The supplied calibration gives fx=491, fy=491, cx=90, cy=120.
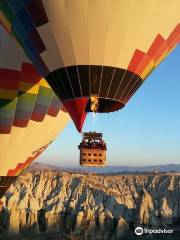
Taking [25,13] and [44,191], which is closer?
[25,13]

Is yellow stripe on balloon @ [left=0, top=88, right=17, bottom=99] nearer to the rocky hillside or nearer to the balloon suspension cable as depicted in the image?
the balloon suspension cable

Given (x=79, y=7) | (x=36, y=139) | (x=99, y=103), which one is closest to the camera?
(x=79, y=7)

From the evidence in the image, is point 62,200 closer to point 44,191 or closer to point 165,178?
point 44,191

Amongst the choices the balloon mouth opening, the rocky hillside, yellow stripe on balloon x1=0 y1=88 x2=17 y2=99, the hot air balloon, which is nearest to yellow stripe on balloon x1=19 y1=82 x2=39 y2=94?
the hot air balloon

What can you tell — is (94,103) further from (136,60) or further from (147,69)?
(147,69)

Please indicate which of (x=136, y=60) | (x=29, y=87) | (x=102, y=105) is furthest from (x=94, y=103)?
(x=29, y=87)

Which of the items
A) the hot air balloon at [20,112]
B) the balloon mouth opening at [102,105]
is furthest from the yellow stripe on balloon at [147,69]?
the hot air balloon at [20,112]

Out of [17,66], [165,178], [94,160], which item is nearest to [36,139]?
[17,66]
